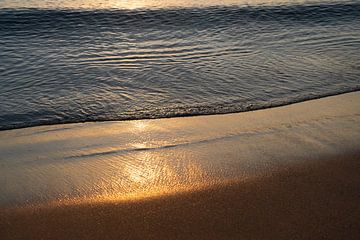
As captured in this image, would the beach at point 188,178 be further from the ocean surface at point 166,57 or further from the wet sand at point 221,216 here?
the ocean surface at point 166,57

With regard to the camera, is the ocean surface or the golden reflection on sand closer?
the golden reflection on sand

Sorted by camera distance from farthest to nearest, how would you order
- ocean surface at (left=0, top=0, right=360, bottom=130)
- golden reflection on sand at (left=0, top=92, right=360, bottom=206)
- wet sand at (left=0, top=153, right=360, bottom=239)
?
ocean surface at (left=0, top=0, right=360, bottom=130) < golden reflection on sand at (left=0, top=92, right=360, bottom=206) < wet sand at (left=0, top=153, right=360, bottom=239)

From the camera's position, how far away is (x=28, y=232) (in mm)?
2674

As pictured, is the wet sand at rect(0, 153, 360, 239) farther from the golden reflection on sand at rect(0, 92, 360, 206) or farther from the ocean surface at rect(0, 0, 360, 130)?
the ocean surface at rect(0, 0, 360, 130)

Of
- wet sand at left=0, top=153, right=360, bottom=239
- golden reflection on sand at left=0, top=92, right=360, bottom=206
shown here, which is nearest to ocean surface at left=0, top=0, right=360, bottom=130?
golden reflection on sand at left=0, top=92, right=360, bottom=206

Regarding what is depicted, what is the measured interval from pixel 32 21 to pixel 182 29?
353cm

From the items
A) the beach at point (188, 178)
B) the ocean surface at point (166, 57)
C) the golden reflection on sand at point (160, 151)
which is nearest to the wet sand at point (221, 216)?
the beach at point (188, 178)

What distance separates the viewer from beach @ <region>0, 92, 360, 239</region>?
2.71 m

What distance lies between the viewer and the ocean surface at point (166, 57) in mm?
5211

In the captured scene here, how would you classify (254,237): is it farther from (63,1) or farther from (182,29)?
(63,1)

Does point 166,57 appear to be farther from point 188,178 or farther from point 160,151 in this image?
point 188,178

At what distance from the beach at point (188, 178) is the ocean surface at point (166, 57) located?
498mm

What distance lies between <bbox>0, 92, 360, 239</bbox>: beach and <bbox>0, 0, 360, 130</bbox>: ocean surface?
498mm

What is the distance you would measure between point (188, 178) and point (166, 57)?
13.7 ft
